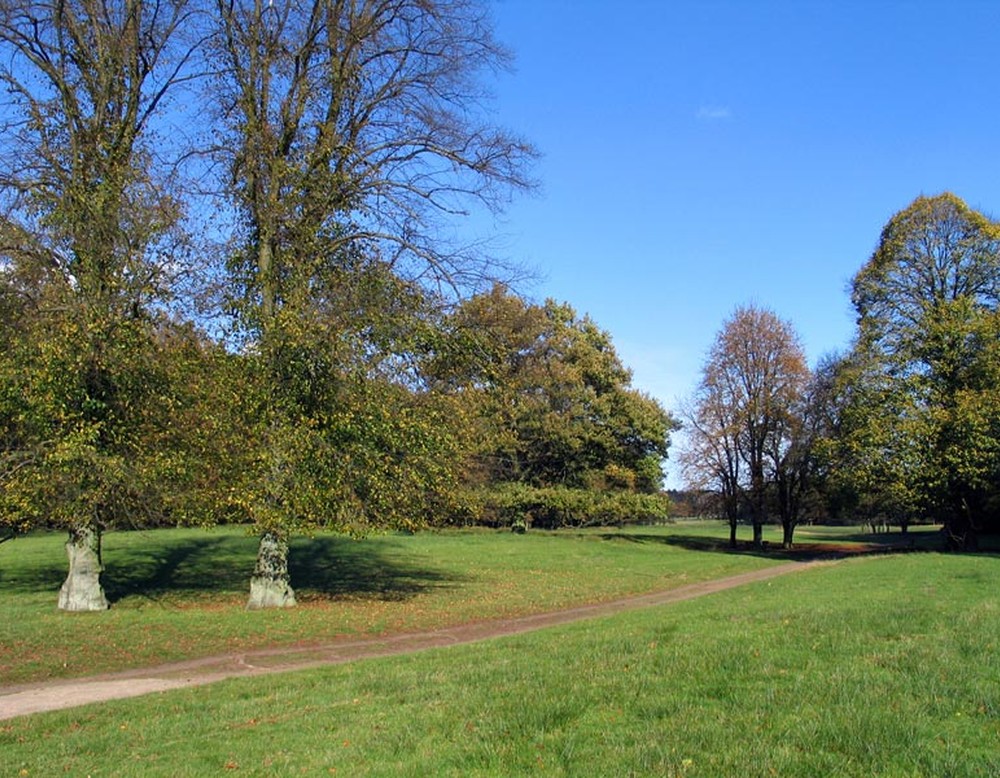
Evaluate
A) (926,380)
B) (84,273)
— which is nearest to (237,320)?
(84,273)

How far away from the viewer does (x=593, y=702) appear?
6820mm

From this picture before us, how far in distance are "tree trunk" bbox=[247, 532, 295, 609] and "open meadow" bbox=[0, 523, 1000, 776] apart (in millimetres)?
1902

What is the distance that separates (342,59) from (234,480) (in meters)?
10.8

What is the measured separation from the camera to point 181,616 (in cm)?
1742

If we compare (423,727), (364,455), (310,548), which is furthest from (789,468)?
(423,727)

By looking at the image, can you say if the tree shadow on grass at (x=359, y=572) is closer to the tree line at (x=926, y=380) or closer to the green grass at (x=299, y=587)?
the green grass at (x=299, y=587)

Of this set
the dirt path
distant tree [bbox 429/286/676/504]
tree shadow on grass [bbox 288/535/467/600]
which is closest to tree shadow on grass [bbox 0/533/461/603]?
tree shadow on grass [bbox 288/535/467/600]

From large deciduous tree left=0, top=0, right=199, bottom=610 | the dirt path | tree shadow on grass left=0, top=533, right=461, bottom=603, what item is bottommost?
tree shadow on grass left=0, top=533, right=461, bottom=603

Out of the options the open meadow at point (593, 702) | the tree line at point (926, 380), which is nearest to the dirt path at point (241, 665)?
the open meadow at point (593, 702)

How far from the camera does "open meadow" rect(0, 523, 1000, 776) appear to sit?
214 inches

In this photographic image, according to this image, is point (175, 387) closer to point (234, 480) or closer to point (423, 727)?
point (234, 480)

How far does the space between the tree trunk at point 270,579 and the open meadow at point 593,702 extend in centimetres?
190

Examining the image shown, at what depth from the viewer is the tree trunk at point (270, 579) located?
62.1ft

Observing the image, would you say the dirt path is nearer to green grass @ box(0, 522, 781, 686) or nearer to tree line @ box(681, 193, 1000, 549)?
green grass @ box(0, 522, 781, 686)
